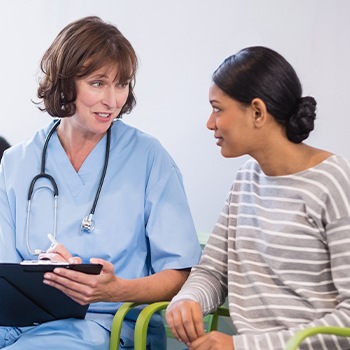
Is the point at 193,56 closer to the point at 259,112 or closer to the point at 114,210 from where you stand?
the point at 114,210

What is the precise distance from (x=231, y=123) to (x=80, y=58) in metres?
0.46

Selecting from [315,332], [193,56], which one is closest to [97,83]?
[193,56]

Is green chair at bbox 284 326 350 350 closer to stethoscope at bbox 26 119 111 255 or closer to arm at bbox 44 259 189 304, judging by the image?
arm at bbox 44 259 189 304

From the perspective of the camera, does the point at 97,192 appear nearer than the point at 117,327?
No

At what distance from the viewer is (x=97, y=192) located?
1.94 m

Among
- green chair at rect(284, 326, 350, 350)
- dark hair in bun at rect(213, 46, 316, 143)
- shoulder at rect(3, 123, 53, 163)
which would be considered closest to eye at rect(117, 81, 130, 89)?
shoulder at rect(3, 123, 53, 163)

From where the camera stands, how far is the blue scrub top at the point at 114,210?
1.92m

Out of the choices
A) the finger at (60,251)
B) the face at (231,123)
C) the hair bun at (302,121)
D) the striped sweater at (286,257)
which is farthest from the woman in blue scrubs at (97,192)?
the hair bun at (302,121)

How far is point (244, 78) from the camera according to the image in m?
1.62

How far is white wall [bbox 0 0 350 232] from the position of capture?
2.04 meters

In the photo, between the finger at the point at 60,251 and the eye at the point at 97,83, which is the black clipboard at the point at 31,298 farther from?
the eye at the point at 97,83

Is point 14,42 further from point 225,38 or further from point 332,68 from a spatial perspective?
point 332,68

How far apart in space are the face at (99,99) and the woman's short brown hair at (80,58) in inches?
0.6

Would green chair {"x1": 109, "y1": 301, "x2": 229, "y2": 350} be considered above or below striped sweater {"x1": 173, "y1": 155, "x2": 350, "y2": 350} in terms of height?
below
